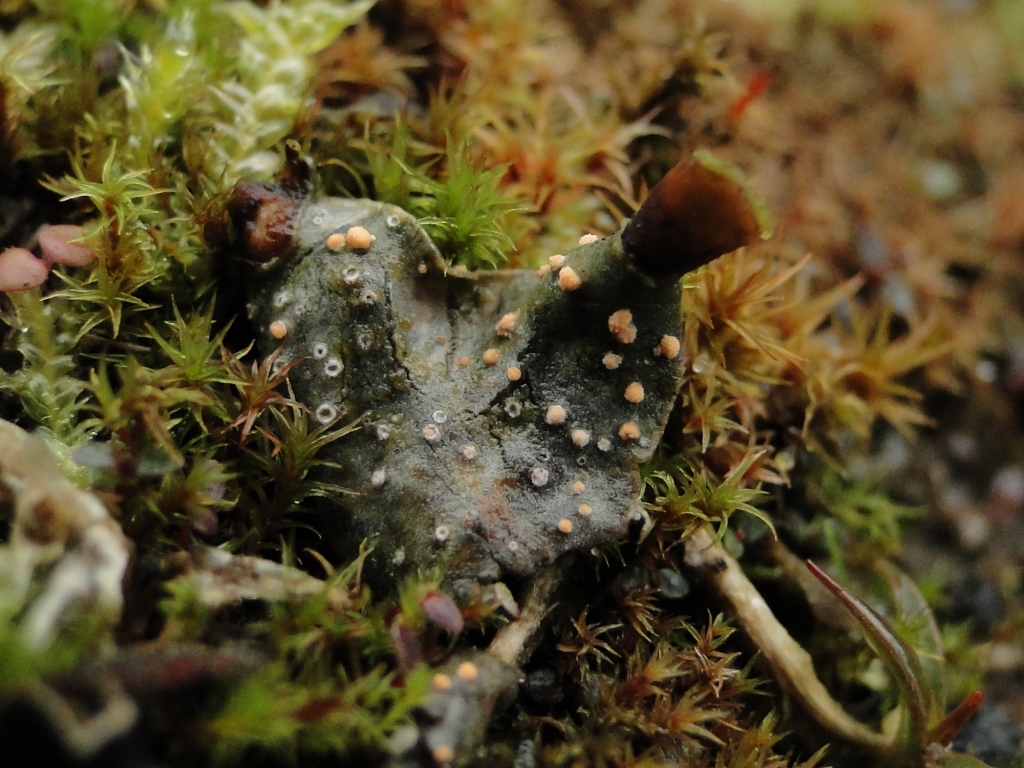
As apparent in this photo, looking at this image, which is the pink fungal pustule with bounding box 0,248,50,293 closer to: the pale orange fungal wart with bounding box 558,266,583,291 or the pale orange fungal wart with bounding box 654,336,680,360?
the pale orange fungal wart with bounding box 558,266,583,291

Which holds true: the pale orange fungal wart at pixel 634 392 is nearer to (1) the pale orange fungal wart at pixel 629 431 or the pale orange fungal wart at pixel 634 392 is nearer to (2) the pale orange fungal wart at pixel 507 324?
(1) the pale orange fungal wart at pixel 629 431

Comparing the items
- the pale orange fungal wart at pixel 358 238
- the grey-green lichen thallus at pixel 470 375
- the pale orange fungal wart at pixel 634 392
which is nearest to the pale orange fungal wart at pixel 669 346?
the grey-green lichen thallus at pixel 470 375

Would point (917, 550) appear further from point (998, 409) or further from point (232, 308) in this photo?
point (232, 308)

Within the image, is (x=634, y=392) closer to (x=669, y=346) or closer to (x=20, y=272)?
(x=669, y=346)

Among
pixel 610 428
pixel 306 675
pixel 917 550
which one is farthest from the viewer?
pixel 917 550

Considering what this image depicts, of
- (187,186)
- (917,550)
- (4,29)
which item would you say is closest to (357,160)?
(187,186)

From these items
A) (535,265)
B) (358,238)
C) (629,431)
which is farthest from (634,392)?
(358,238)

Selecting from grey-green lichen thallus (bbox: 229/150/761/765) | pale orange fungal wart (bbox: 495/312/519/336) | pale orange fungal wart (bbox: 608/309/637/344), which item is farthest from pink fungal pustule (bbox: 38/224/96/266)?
pale orange fungal wart (bbox: 608/309/637/344)
